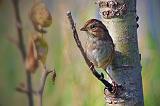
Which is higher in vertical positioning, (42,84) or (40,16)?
(40,16)

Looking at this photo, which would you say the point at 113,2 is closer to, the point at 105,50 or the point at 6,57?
the point at 105,50

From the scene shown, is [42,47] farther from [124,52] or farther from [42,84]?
[124,52]

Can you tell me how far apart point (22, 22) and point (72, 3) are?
83mm

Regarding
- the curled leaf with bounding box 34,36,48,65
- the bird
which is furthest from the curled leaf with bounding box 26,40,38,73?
the bird

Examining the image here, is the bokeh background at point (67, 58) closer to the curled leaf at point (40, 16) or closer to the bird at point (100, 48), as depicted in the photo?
the curled leaf at point (40, 16)

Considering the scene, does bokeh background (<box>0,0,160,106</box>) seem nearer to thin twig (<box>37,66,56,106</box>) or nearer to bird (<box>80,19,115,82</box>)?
thin twig (<box>37,66,56,106</box>)

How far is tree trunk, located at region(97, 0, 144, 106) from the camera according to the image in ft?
1.27

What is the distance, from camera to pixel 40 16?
1.96ft

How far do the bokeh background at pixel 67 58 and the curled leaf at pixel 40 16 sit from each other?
0.04ft

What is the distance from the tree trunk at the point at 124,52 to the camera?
39 centimetres

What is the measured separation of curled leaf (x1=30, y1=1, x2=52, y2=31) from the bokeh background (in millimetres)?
11

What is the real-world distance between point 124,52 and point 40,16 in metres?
0.23

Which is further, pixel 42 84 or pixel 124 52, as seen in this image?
pixel 42 84

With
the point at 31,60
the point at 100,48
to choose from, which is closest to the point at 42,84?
the point at 31,60
